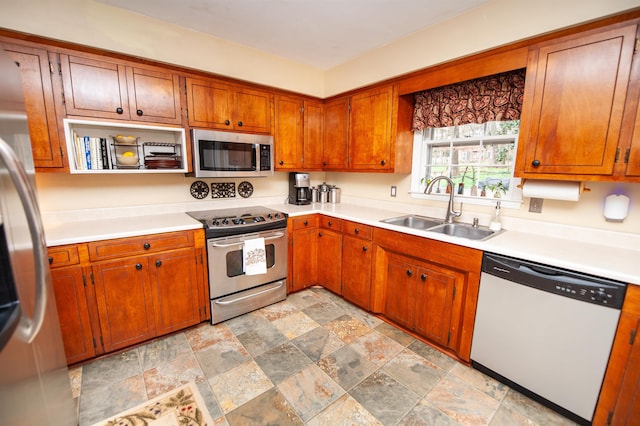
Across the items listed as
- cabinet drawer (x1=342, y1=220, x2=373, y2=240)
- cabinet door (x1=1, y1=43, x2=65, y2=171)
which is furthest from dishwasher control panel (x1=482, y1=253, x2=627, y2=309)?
cabinet door (x1=1, y1=43, x2=65, y2=171)

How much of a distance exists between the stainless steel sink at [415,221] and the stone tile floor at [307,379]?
0.96 metres

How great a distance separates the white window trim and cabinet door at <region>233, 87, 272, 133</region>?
1560mm

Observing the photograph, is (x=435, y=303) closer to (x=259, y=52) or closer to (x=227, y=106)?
(x=227, y=106)

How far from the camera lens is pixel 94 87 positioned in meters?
1.99

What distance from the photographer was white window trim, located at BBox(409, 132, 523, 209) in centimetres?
217

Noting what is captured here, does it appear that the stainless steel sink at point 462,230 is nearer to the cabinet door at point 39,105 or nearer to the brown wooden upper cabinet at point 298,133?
the brown wooden upper cabinet at point 298,133

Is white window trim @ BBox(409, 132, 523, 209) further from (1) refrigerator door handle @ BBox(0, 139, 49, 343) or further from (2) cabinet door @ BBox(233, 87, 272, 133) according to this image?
(1) refrigerator door handle @ BBox(0, 139, 49, 343)

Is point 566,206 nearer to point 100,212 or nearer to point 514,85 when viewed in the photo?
point 514,85

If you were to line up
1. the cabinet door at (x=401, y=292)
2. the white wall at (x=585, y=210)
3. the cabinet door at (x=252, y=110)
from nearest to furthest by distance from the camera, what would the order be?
1. the white wall at (x=585, y=210)
2. the cabinet door at (x=401, y=292)
3. the cabinet door at (x=252, y=110)

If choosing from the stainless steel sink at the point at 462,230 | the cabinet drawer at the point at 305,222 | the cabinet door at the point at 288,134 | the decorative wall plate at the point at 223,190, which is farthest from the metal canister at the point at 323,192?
the stainless steel sink at the point at 462,230

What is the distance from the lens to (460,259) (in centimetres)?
189

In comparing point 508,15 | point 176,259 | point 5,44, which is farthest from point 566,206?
point 5,44

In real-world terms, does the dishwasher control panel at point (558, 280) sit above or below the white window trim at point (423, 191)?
below

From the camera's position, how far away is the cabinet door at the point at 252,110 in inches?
105
